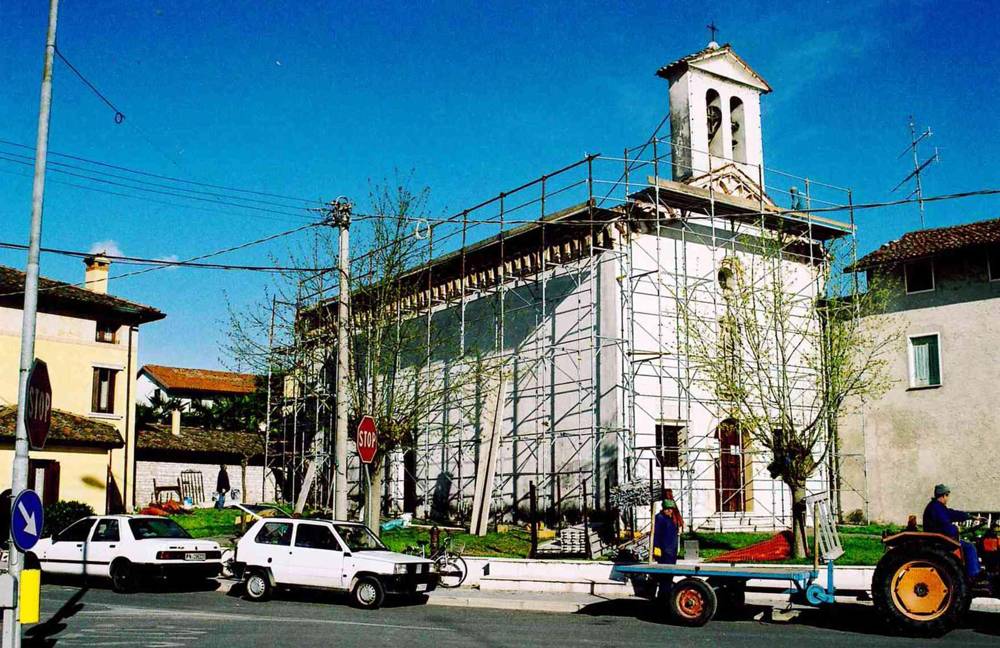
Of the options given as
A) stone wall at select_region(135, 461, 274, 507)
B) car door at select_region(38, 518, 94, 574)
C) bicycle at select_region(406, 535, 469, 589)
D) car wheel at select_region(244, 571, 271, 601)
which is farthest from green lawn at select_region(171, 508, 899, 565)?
stone wall at select_region(135, 461, 274, 507)

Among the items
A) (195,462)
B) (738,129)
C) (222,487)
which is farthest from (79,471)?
(738,129)

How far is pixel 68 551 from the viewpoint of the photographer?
751 inches

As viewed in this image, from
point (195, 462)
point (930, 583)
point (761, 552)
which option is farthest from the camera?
point (195, 462)

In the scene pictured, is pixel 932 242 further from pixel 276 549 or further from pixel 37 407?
pixel 37 407

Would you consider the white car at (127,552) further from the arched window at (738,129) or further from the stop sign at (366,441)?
the arched window at (738,129)

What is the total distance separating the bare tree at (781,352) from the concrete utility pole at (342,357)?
331 inches

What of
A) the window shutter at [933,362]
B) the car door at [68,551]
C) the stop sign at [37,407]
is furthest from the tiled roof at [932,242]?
the stop sign at [37,407]

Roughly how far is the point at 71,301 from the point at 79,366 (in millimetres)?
2209

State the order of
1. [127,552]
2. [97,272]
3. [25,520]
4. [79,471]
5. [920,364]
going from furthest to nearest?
1. [97,272]
2. [79,471]
3. [920,364]
4. [127,552]
5. [25,520]

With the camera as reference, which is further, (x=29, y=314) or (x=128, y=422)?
(x=128, y=422)

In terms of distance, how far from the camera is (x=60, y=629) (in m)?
12.8


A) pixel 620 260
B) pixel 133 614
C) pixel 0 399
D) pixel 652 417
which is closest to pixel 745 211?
pixel 620 260

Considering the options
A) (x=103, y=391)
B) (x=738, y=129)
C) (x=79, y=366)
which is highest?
(x=738, y=129)

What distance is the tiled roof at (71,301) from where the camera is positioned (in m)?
31.7
